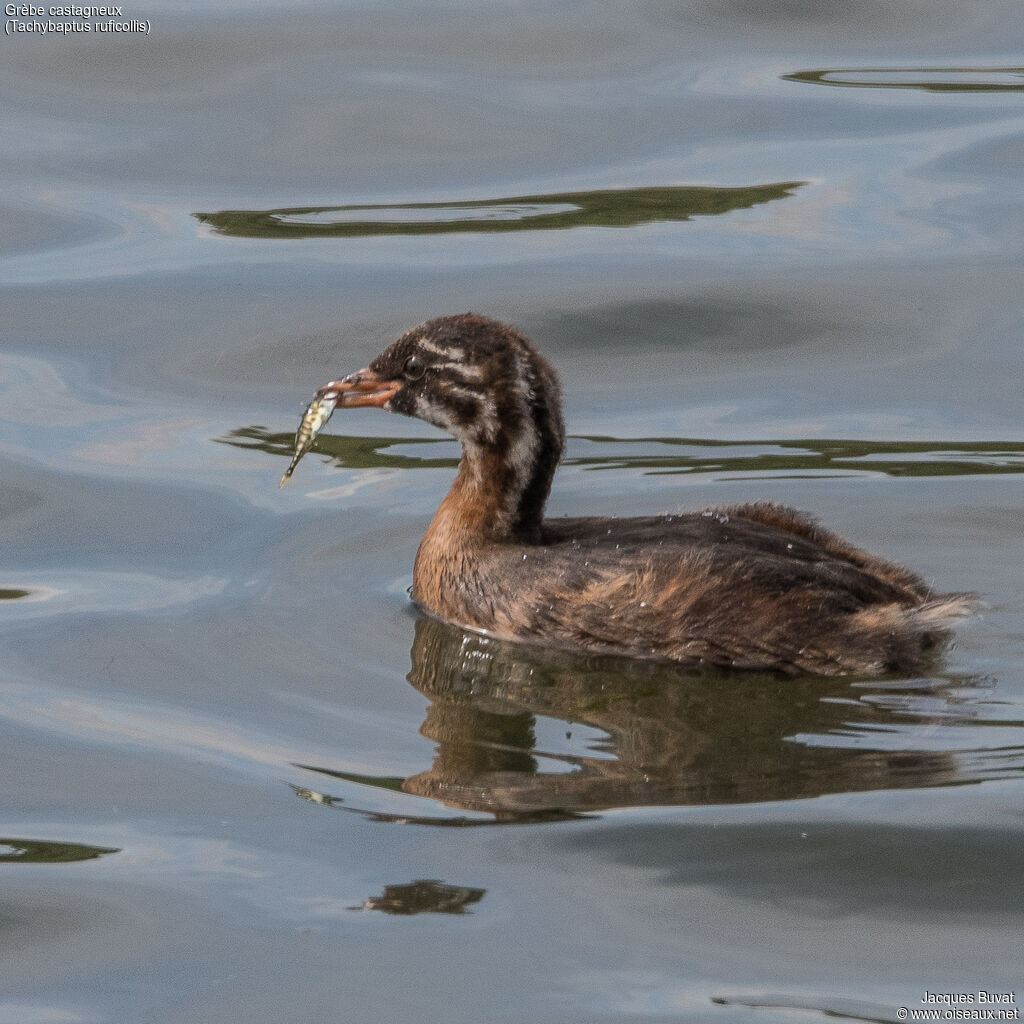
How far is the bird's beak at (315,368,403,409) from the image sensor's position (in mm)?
8891

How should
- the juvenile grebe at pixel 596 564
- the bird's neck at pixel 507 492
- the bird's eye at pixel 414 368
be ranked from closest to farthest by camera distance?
1. the juvenile grebe at pixel 596 564
2. the bird's neck at pixel 507 492
3. the bird's eye at pixel 414 368

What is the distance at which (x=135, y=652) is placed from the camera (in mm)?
8430

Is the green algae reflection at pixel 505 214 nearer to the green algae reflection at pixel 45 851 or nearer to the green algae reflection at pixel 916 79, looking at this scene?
the green algae reflection at pixel 916 79

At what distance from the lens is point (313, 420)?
9.08 meters

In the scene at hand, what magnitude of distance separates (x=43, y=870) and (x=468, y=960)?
1.57 meters

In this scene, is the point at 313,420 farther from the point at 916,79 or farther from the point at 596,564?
the point at 916,79

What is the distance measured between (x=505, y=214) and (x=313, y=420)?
528 cm

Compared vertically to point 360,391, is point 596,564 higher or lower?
lower

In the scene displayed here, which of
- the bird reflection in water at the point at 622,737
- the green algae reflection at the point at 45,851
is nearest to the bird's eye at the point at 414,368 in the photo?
the bird reflection in water at the point at 622,737

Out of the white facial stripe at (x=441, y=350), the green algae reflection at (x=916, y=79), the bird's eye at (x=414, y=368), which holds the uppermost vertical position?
the green algae reflection at (x=916, y=79)

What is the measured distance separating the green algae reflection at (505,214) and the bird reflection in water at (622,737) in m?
5.91

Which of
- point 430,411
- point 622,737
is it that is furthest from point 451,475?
point 622,737

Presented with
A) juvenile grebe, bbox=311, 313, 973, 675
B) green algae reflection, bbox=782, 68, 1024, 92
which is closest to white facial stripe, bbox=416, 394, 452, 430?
juvenile grebe, bbox=311, 313, 973, 675

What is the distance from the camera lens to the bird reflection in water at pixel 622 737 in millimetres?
6902
